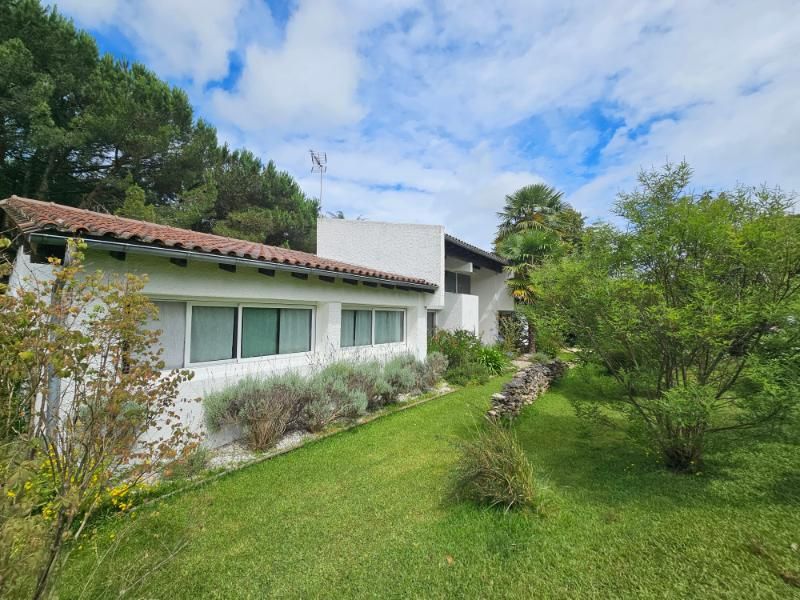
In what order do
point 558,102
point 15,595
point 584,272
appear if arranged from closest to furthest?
point 15,595
point 584,272
point 558,102

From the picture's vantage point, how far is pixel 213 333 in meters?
8.41

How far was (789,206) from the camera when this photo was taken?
5691 mm

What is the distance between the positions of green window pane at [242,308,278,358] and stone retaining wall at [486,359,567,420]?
6.70 metres

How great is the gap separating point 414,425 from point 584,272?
249 inches

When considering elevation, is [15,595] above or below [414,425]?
above

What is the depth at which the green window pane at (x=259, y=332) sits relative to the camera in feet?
30.1

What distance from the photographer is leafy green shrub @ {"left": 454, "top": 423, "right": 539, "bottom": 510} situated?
17.7ft

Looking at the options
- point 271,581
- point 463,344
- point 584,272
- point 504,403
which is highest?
point 584,272

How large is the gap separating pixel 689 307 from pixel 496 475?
4257 mm

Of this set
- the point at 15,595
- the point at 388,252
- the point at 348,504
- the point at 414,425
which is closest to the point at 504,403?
the point at 414,425

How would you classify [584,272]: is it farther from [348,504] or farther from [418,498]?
[348,504]

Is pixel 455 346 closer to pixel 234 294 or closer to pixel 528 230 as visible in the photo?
pixel 528 230

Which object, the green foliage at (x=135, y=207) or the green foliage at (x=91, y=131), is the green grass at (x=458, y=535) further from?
the green foliage at (x=91, y=131)

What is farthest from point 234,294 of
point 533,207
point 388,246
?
point 533,207
